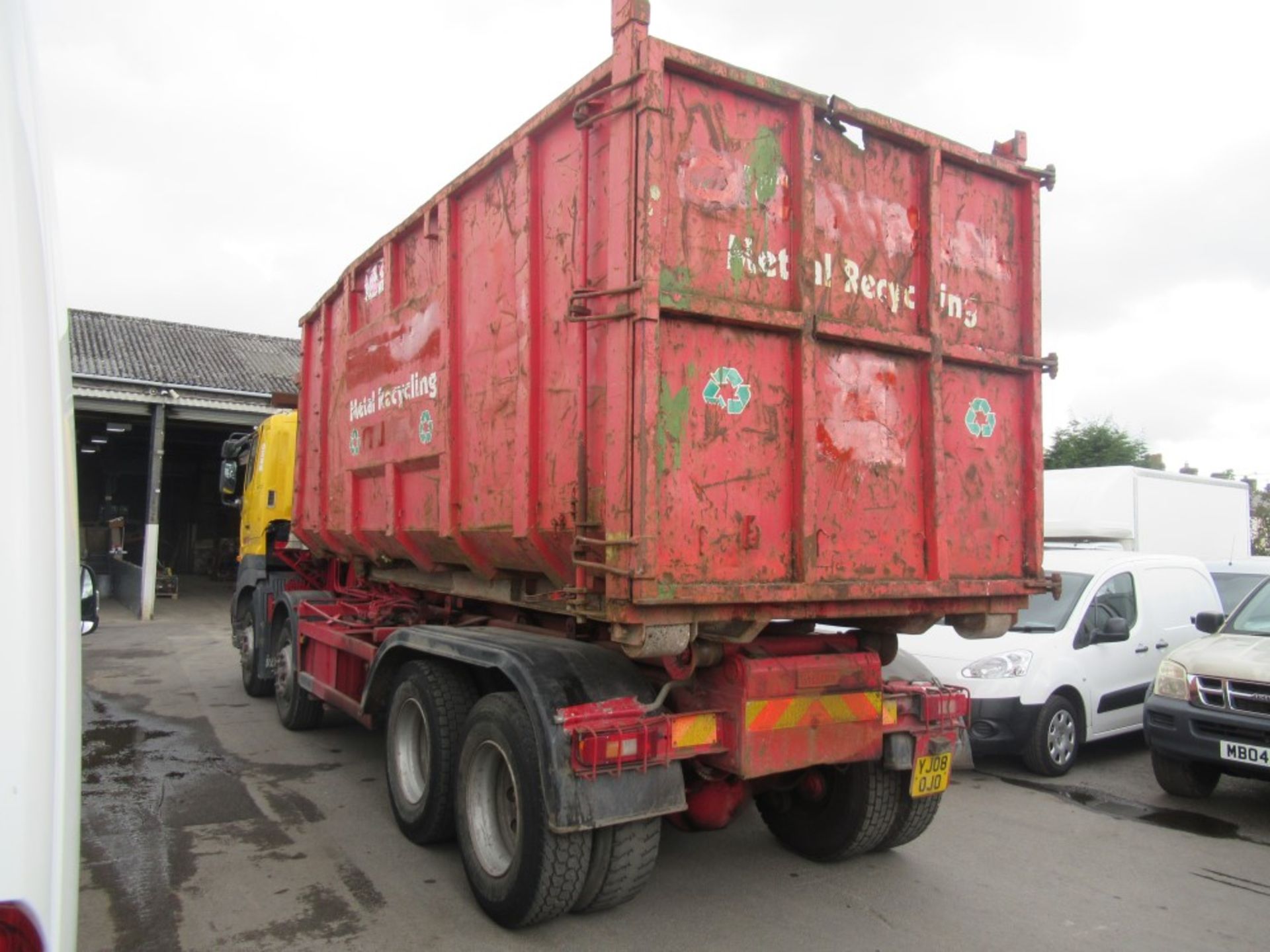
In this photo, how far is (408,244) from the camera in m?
5.88

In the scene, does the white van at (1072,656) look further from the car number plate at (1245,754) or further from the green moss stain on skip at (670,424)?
the green moss stain on skip at (670,424)

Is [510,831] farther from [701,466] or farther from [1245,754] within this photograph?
[1245,754]

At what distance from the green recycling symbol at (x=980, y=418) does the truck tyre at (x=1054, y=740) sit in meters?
3.28

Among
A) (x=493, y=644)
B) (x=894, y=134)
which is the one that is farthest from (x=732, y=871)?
(x=894, y=134)

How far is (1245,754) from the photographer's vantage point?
5.87m

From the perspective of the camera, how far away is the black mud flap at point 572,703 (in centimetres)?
362

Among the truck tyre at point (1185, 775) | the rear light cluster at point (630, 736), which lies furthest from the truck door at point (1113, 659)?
the rear light cluster at point (630, 736)

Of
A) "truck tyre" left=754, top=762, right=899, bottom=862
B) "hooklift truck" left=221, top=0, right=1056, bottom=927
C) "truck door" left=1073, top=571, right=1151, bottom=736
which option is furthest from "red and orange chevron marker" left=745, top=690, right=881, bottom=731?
"truck door" left=1073, top=571, right=1151, bottom=736

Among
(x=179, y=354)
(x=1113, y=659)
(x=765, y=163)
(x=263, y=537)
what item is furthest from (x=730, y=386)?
(x=179, y=354)

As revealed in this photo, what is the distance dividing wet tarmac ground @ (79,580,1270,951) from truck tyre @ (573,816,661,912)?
18 cm

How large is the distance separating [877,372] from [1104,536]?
27.1ft

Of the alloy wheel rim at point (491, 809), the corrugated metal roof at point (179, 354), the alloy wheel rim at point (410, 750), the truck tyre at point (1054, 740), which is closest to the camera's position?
the alloy wheel rim at point (491, 809)

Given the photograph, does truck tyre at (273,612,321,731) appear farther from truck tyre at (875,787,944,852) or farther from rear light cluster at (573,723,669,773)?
truck tyre at (875,787,944,852)

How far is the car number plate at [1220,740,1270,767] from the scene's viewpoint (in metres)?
5.79
